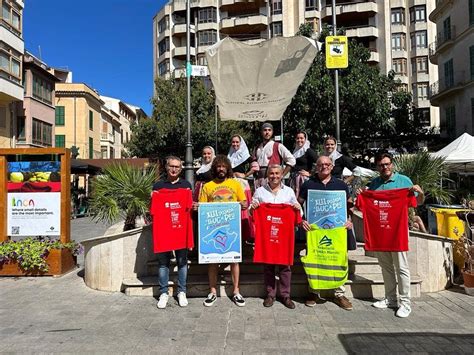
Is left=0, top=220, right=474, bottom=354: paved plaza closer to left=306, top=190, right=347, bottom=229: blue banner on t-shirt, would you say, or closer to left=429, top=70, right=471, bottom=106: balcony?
left=306, top=190, right=347, bottom=229: blue banner on t-shirt

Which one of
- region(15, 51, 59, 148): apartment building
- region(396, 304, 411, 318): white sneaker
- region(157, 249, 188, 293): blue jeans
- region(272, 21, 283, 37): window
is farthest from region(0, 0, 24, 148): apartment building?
region(396, 304, 411, 318): white sneaker

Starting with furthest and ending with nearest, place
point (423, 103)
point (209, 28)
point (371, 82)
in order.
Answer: point (209, 28), point (423, 103), point (371, 82)

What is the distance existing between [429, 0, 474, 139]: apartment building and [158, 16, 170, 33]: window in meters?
31.3

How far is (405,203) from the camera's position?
537 cm

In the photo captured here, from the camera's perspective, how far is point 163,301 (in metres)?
5.51

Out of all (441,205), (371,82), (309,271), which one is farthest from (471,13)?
(309,271)

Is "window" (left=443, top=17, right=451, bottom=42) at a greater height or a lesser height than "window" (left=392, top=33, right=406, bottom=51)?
lesser

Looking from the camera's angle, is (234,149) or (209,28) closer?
(234,149)

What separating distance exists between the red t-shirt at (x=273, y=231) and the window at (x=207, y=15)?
4482cm

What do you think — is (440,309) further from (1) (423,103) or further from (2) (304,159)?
(1) (423,103)

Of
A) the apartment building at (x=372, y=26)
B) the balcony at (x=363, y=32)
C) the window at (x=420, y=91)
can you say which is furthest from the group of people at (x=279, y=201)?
the window at (x=420, y=91)

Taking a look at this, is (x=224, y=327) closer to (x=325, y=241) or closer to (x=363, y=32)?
(x=325, y=241)

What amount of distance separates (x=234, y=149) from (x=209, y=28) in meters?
42.6

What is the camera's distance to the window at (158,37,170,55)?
162 ft
